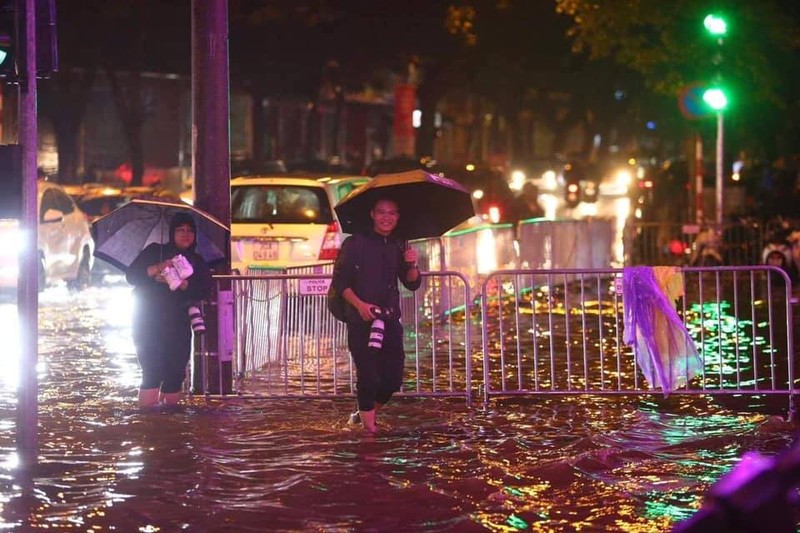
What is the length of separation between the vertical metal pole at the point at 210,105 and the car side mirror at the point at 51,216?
9.02 metres

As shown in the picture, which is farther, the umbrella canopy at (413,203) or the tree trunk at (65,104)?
the tree trunk at (65,104)

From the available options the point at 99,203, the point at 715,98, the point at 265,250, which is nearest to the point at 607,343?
the point at 265,250

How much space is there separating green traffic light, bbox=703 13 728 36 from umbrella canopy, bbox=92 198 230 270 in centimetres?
1546

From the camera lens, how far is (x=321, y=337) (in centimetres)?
1260

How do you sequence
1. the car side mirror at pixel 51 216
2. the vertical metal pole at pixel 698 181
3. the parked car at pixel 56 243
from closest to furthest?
the parked car at pixel 56 243 → the car side mirror at pixel 51 216 → the vertical metal pole at pixel 698 181

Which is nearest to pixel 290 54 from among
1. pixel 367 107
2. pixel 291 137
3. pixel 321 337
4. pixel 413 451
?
pixel 291 137

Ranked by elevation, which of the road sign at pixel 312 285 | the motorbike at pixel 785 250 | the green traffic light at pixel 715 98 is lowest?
the road sign at pixel 312 285

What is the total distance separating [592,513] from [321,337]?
5137 millimetres

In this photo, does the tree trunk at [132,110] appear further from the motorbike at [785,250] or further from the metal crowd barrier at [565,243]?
the motorbike at [785,250]

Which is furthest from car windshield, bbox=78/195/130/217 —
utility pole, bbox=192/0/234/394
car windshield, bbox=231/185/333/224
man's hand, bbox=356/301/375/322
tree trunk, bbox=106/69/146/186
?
man's hand, bbox=356/301/375/322

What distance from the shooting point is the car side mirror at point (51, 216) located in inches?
798

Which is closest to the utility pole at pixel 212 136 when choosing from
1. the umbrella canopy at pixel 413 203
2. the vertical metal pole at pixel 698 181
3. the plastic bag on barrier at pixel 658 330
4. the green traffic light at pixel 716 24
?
the umbrella canopy at pixel 413 203

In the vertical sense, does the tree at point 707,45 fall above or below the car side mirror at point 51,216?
above

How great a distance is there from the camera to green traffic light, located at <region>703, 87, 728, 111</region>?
82.7 feet
